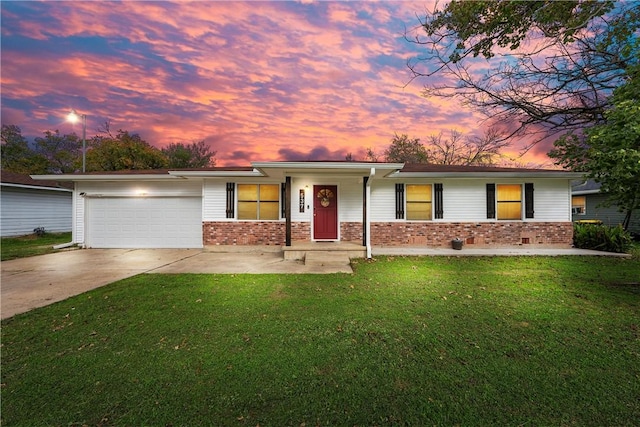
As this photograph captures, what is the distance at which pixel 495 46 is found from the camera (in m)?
6.86

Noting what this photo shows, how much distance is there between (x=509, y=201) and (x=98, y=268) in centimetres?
1332

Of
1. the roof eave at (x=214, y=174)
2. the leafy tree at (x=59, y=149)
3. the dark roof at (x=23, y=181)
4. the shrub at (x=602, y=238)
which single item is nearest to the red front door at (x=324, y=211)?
the roof eave at (x=214, y=174)

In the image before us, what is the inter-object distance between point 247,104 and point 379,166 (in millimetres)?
8770

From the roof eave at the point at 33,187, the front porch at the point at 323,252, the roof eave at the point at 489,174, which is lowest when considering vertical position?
the front porch at the point at 323,252

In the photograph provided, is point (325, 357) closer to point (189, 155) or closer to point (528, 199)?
point (528, 199)

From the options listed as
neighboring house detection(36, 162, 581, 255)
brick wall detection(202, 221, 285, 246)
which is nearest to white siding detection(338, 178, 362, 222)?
neighboring house detection(36, 162, 581, 255)

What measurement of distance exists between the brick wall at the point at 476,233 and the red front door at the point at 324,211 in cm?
164

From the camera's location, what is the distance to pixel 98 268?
6.58 metres

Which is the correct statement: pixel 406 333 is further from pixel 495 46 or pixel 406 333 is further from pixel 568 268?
pixel 495 46

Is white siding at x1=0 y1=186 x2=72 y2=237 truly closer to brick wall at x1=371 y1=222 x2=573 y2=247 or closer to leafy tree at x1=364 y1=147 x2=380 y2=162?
brick wall at x1=371 y1=222 x2=573 y2=247

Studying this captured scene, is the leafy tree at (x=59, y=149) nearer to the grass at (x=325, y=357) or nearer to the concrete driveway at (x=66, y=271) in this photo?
the concrete driveway at (x=66, y=271)

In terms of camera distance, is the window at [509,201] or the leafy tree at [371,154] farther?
the leafy tree at [371,154]

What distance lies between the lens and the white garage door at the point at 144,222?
989 centimetres

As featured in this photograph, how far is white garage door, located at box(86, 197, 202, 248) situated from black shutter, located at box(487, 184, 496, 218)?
10892 millimetres
